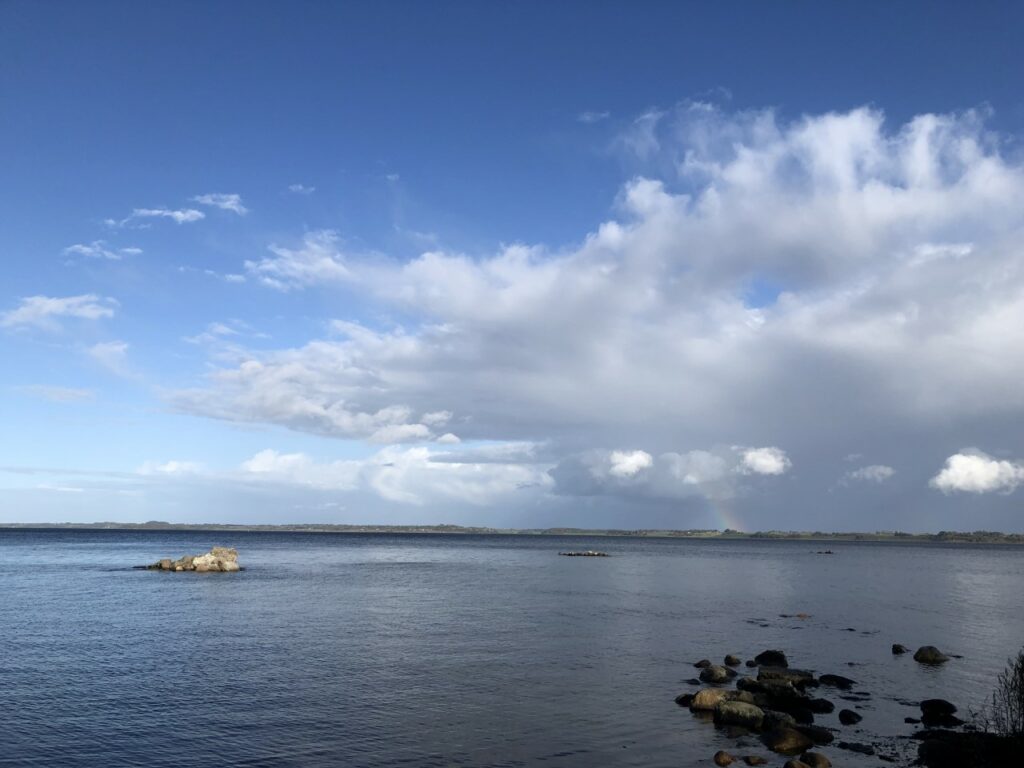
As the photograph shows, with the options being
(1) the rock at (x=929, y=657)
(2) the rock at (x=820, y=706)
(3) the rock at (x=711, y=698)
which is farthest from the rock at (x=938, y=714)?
(1) the rock at (x=929, y=657)

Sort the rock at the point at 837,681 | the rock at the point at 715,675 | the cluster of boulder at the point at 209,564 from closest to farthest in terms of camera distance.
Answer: the rock at the point at 837,681, the rock at the point at 715,675, the cluster of boulder at the point at 209,564

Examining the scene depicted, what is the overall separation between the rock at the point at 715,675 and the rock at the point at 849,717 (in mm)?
7207

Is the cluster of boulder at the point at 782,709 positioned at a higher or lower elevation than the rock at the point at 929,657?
higher

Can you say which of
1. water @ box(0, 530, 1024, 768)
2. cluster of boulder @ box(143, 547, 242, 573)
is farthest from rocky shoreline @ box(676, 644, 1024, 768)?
cluster of boulder @ box(143, 547, 242, 573)

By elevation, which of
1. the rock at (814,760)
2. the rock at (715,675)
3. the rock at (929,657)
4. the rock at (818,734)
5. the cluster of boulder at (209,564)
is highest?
the rock at (814,760)

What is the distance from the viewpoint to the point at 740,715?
102ft

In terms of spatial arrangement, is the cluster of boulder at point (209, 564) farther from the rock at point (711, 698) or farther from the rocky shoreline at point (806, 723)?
the rock at point (711, 698)

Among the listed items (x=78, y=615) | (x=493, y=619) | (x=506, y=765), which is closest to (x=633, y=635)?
(x=493, y=619)

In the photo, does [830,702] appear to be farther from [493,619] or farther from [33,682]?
[33,682]

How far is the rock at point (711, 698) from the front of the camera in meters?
32.9

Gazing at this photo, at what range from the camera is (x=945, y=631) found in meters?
59.9

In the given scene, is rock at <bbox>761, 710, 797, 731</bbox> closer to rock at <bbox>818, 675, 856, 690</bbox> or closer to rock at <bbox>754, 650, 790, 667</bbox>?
rock at <bbox>818, 675, 856, 690</bbox>

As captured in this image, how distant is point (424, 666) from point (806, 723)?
20.5m

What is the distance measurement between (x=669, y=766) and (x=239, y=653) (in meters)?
30.0
